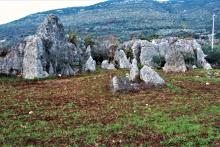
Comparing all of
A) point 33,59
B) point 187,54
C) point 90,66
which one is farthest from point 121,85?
point 187,54

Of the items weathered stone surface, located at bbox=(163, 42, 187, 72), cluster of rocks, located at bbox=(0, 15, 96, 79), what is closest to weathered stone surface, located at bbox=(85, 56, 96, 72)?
cluster of rocks, located at bbox=(0, 15, 96, 79)

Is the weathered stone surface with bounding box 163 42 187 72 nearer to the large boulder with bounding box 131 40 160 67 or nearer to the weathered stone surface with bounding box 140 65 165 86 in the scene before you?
the large boulder with bounding box 131 40 160 67

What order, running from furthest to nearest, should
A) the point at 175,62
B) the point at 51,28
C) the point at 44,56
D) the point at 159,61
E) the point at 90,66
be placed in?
the point at 159,61
the point at 90,66
the point at 51,28
the point at 175,62
the point at 44,56

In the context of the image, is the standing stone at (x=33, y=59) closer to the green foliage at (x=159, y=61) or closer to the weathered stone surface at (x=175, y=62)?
the weathered stone surface at (x=175, y=62)

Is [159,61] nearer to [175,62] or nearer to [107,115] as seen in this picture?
[175,62]

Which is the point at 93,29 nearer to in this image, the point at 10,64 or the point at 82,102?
the point at 10,64

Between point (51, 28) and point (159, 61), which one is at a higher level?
point (51, 28)

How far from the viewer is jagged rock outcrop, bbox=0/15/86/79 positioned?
1778 inches

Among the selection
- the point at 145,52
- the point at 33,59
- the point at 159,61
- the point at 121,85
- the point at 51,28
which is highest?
the point at 51,28

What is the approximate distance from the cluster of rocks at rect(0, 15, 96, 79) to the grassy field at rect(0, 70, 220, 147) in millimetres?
6946

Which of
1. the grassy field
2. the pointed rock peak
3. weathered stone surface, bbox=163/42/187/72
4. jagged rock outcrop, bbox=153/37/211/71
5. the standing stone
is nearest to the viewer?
the grassy field

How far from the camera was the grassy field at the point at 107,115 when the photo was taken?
1955 cm

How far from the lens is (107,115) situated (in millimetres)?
24719

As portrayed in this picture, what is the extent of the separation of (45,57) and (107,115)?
76.6ft
